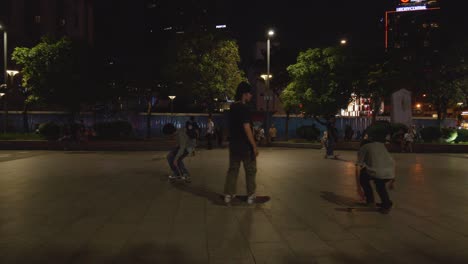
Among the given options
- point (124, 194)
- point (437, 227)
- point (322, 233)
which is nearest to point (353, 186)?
point (437, 227)

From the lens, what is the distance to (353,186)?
382 inches

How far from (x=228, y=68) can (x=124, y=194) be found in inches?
994

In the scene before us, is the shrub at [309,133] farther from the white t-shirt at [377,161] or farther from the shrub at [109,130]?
the white t-shirt at [377,161]

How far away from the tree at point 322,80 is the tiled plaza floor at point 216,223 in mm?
17921

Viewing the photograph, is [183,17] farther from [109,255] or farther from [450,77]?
[109,255]

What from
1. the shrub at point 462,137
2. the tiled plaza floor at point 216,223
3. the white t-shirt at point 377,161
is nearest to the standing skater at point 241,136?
the tiled plaza floor at point 216,223

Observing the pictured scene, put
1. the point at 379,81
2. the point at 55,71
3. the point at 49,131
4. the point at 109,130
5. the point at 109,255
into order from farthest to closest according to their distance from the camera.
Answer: the point at 109,130 → the point at 379,81 → the point at 55,71 → the point at 49,131 → the point at 109,255

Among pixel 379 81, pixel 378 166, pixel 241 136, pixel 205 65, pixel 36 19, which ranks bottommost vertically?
pixel 378 166

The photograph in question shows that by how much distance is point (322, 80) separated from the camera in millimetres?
28234

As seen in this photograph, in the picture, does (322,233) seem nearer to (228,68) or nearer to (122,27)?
(228,68)

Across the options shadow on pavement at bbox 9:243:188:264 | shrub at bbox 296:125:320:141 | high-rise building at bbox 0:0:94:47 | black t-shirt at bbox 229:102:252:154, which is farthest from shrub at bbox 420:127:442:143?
high-rise building at bbox 0:0:94:47

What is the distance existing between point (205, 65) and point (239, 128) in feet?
86.8

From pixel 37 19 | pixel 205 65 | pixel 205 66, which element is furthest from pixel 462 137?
pixel 37 19

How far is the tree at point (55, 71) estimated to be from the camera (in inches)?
1073
